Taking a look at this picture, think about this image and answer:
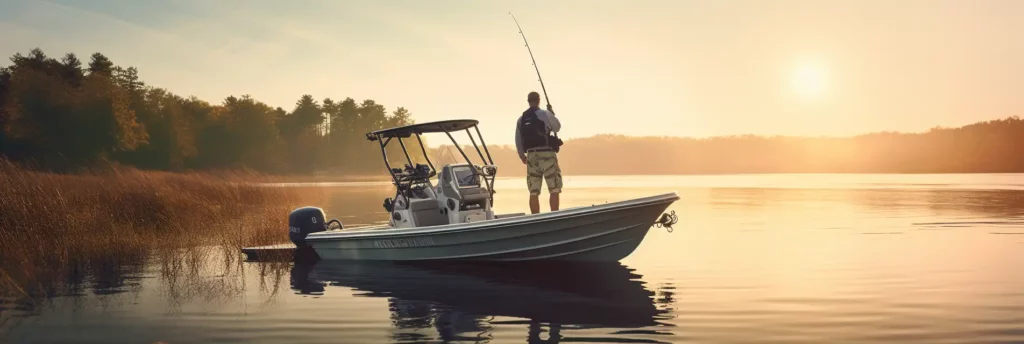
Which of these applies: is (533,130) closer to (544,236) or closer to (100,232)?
(544,236)

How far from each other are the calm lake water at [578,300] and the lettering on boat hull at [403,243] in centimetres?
39

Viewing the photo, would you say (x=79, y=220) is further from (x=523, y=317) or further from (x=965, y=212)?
(x=965, y=212)

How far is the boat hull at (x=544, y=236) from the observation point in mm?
12938

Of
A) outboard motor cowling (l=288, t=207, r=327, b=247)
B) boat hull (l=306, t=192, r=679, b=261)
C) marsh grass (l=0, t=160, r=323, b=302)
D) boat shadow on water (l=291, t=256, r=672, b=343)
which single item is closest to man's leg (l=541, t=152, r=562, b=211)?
boat hull (l=306, t=192, r=679, b=261)

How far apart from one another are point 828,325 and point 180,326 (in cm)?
722

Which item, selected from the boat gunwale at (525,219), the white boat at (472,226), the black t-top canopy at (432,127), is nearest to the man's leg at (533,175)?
the white boat at (472,226)

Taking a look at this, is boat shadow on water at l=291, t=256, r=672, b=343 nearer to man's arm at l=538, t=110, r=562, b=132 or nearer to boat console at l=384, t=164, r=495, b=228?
boat console at l=384, t=164, r=495, b=228

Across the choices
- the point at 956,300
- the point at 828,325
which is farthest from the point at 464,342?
the point at 956,300

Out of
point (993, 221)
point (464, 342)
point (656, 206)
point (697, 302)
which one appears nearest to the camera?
point (464, 342)

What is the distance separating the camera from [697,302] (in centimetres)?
1085

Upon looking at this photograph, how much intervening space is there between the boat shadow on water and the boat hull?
265 mm

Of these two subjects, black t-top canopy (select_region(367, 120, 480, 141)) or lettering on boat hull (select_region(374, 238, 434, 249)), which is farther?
lettering on boat hull (select_region(374, 238, 434, 249))

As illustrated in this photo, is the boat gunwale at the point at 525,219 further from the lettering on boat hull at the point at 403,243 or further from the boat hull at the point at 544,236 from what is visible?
the lettering on boat hull at the point at 403,243

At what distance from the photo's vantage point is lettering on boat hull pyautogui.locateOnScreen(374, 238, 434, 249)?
1421cm
